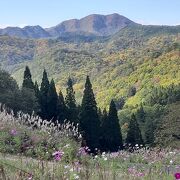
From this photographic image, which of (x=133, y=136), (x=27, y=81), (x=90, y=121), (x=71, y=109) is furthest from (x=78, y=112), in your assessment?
(x=133, y=136)

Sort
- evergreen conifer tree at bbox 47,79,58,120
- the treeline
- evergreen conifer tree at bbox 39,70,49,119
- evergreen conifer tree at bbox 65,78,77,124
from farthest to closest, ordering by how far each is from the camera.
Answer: evergreen conifer tree at bbox 39,70,49,119 < evergreen conifer tree at bbox 47,79,58,120 < evergreen conifer tree at bbox 65,78,77,124 < the treeline

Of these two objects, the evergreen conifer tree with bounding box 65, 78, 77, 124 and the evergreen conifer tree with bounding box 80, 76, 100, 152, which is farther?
the evergreen conifer tree with bounding box 65, 78, 77, 124

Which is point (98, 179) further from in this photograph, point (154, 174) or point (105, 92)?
point (105, 92)

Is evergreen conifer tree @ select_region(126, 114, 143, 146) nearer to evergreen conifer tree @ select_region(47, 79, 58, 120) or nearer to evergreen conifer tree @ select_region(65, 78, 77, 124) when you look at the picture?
evergreen conifer tree @ select_region(65, 78, 77, 124)

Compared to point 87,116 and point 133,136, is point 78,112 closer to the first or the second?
point 87,116

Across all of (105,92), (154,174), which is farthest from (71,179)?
(105,92)

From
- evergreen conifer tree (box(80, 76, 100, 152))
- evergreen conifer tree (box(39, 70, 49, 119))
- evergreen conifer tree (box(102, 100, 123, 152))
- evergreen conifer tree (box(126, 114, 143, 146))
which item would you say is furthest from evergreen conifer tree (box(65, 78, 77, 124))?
evergreen conifer tree (box(126, 114, 143, 146))

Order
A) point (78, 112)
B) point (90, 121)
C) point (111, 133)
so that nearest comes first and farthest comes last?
point (90, 121) < point (111, 133) < point (78, 112)

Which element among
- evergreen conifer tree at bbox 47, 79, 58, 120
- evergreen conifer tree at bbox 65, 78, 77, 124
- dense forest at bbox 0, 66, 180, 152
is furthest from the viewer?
evergreen conifer tree at bbox 47, 79, 58, 120

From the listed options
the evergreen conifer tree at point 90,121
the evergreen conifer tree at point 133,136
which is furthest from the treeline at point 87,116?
the evergreen conifer tree at point 133,136

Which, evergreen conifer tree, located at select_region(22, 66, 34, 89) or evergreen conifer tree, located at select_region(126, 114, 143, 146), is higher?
evergreen conifer tree, located at select_region(22, 66, 34, 89)

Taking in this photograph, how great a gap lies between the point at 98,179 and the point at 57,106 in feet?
129

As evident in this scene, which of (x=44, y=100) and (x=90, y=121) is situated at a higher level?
(x=44, y=100)

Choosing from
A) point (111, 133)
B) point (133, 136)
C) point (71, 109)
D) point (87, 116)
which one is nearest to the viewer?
point (87, 116)
